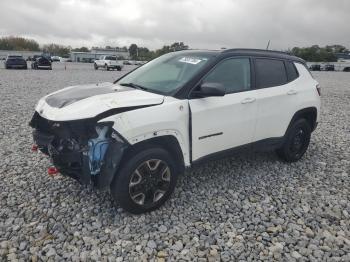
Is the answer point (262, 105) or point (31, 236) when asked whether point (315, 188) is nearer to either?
point (262, 105)

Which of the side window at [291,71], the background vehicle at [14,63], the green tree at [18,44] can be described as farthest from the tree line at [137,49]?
the side window at [291,71]

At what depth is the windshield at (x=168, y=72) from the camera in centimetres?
369

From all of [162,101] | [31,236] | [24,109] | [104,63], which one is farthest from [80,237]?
[104,63]

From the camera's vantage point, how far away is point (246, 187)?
166 inches

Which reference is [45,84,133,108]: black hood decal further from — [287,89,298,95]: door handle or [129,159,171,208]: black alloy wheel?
[287,89,298,95]: door handle

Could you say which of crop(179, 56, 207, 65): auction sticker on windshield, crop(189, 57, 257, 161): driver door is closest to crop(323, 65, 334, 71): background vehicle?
crop(189, 57, 257, 161): driver door

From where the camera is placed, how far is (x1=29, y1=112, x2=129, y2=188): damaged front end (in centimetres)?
301

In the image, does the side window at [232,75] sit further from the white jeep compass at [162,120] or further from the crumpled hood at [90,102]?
the crumpled hood at [90,102]

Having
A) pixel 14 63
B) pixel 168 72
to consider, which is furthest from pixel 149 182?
pixel 14 63

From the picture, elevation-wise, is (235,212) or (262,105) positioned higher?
(262,105)

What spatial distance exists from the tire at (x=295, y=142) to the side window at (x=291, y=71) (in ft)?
2.34

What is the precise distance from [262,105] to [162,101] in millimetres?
1652

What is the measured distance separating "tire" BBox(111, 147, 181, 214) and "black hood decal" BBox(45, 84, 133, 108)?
3.04ft

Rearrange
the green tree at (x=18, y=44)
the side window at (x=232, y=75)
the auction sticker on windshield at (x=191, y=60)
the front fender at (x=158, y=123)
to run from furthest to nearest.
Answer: the green tree at (x=18, y=44) < the auction sticker on windshield at (x=191, y=60) < the side window at (x=232, y=75) < the front fender at (x=158, y=123)
